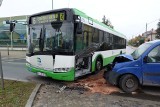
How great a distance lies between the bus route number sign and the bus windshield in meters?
0.19

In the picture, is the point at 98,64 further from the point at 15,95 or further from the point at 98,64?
the point at 15,95

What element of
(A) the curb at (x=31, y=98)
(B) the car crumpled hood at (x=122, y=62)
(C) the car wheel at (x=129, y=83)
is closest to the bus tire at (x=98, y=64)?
(B) the car crumpled hood at (x=122, y=62)

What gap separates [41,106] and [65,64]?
2703mm

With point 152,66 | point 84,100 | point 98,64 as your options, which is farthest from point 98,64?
point 84,100

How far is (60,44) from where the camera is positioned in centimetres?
848

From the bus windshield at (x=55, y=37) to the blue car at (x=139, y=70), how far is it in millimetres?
1990

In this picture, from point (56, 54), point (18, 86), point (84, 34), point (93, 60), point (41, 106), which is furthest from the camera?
point (93, 60)

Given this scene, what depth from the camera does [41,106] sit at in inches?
229

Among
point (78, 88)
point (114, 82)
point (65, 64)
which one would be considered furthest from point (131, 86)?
point (65, 64)

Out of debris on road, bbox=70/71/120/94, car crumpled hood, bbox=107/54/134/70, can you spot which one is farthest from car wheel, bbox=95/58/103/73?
car crumpled hood, bbox=107/54/134/70

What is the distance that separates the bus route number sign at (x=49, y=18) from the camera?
27.9ft

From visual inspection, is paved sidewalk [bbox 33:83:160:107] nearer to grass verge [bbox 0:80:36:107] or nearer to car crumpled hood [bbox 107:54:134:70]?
grass verge [bbox 0:80:36:107]

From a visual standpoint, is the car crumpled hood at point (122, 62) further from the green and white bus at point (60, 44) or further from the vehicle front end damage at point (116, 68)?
the green and white bus at point (60, 44)

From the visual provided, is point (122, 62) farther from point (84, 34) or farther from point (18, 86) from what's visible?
point (18, 86)
